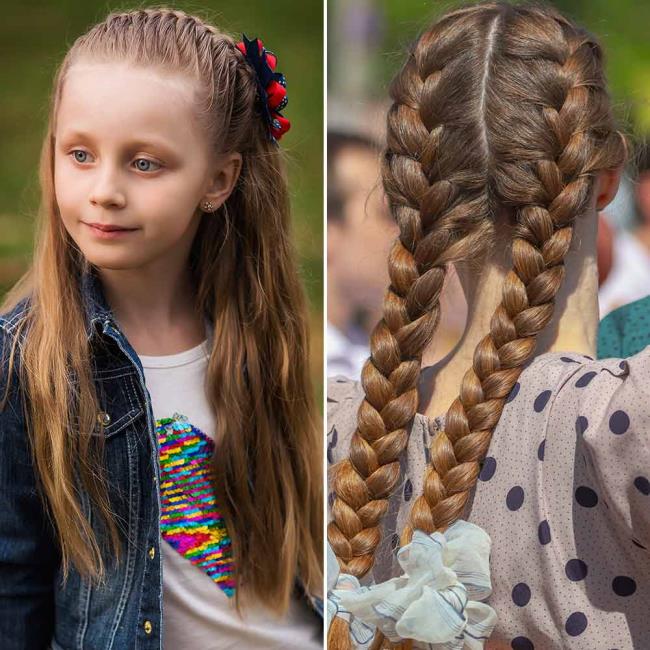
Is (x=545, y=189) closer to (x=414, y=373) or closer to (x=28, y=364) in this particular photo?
(x=414, y=373)

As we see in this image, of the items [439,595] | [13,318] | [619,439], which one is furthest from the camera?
[13,318]

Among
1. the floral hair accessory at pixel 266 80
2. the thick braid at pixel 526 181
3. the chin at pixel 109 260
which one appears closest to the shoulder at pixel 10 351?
the chin at pixel 109 260

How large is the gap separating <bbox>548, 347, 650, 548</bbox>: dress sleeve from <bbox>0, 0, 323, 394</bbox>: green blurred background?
21.3 inches

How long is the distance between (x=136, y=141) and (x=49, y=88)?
395mm

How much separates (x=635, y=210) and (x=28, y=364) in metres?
0.88

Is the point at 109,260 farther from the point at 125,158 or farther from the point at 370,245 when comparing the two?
the point at 370,245

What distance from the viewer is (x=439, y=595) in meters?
1.08

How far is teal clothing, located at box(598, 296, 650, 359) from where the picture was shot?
4.12 feet

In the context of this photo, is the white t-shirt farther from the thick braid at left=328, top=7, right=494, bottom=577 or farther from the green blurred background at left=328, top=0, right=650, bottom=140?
the green blurred background at left=328, top=0, right=650, bottom=140

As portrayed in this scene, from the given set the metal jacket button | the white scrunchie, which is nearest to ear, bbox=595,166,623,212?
the white scrunchie

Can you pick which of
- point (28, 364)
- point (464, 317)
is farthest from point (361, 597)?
point (28, 364)

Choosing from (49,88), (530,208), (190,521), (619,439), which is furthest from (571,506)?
(49,88)

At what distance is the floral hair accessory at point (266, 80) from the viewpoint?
1212mm

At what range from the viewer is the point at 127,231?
3.72 feet
